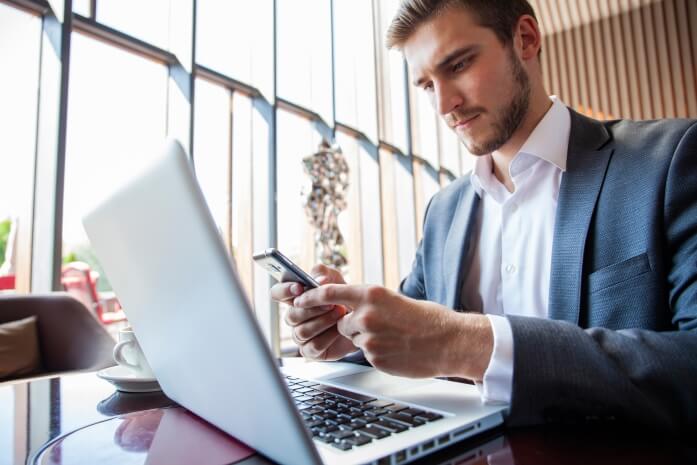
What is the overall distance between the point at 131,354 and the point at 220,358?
48cm

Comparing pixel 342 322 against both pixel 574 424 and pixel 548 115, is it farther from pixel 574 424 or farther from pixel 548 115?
pixel 548 115

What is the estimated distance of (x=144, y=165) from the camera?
1.38 feet

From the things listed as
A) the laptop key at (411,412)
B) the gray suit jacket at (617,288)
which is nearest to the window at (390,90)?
the gray suit jacket at (617,288)

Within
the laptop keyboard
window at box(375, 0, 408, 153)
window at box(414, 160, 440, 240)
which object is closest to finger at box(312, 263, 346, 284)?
the laptop keyboard

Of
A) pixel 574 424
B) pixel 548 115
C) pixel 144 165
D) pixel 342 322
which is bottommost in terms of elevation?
pixel 574 424

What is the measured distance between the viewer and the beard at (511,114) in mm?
1171

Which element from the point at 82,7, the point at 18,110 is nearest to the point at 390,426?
the point at 18,110

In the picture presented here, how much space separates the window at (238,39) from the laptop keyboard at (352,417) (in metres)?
3.22

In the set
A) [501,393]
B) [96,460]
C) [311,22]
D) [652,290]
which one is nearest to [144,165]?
[96,460]

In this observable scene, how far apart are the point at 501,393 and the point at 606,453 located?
0.13 metres

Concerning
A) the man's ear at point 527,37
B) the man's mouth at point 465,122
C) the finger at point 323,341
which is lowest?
the finger at point 323,341

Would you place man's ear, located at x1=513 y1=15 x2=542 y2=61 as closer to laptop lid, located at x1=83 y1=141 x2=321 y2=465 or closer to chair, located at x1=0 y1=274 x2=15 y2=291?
laptop lid, located at x1=83 y1=141 x2=321 y2=465

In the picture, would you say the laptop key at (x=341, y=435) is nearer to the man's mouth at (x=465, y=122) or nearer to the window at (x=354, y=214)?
the man's mouth at (x=465, y=122)

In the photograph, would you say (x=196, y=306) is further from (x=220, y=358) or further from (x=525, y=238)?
(x=525, y=238)
